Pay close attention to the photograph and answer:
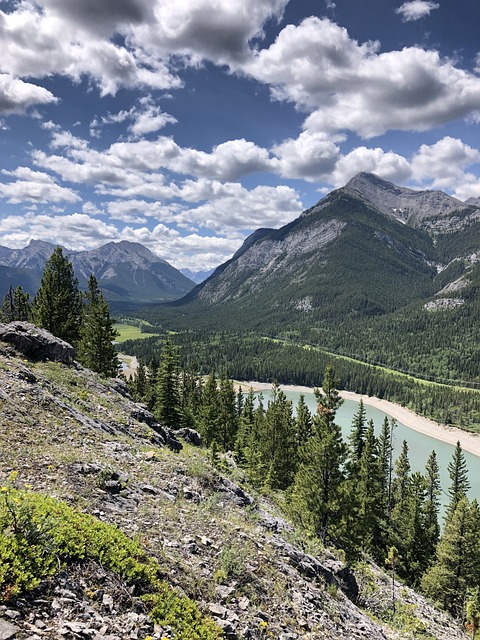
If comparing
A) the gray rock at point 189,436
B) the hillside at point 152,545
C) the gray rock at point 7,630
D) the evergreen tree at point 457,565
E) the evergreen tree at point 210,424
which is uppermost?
the gray rock at point 7,630

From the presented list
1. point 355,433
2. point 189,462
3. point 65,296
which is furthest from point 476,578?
point 65,296

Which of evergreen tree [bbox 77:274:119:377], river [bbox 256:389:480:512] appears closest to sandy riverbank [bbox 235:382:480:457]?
river [bbox 256:389:480:512]

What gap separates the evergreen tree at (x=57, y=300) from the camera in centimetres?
4881

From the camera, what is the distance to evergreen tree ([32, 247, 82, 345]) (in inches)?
1922

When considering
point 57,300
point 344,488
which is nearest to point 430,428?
point 344,488

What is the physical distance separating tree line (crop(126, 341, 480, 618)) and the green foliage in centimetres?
2005

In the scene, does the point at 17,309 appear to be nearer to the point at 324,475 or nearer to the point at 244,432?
the point at 244,432

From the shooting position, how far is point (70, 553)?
8.27 meters

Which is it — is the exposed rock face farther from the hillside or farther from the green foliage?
the green foliage

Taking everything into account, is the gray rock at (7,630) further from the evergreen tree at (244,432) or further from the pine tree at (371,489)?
the evergreen tree at (244,432)

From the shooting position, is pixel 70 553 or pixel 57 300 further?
pixel 57 300

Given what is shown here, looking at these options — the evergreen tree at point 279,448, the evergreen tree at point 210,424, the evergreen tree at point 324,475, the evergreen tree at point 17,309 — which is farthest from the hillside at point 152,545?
the evergreen tree at point 17,309

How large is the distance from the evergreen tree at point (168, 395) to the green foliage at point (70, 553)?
139ft

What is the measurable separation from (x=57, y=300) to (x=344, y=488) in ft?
135
